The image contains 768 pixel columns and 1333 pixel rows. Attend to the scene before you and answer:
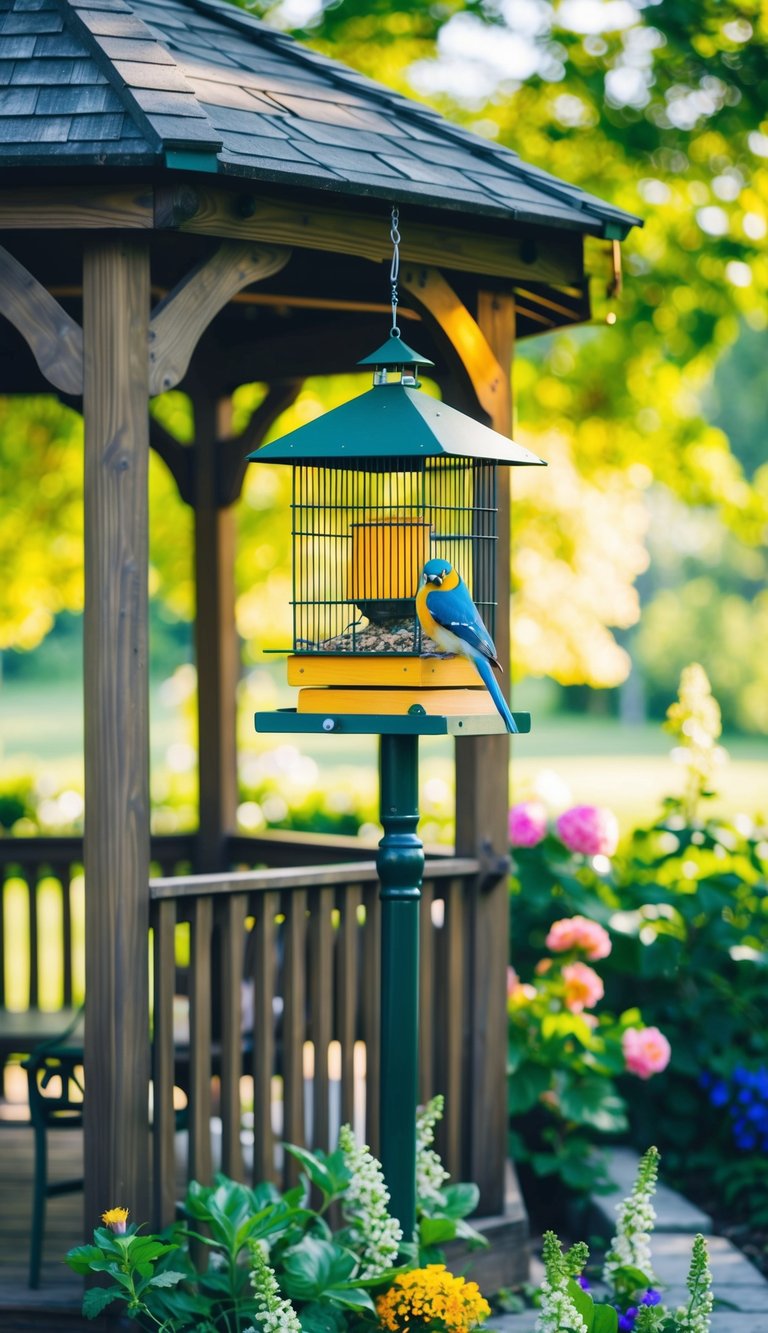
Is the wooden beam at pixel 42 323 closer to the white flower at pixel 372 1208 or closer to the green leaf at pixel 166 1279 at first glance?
the white flower at pixel 372 1208

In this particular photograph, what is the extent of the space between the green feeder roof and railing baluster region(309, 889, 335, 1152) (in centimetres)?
133

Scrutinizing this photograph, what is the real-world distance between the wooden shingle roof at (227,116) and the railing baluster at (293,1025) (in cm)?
189

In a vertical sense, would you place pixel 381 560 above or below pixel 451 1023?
above

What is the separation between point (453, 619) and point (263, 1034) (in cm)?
148

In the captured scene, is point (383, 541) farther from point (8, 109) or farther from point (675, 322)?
point (675, 322)

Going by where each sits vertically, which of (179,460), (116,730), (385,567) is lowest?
(116,730)

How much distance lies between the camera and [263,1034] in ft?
13.3

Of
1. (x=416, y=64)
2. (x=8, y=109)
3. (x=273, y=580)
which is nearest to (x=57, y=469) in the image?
(x=273, y=580)

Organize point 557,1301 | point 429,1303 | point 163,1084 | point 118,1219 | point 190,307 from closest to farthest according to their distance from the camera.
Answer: point 557,1301, point 118,1219, point 429,1303, point 190,307, point 163,1084

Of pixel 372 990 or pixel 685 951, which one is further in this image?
pixel 685 951

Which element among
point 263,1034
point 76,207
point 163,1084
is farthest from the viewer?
point 263,1034

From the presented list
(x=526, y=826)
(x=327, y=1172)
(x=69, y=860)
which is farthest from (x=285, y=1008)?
(x=69, y=860)

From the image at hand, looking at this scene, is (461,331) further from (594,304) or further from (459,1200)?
(459,1200)

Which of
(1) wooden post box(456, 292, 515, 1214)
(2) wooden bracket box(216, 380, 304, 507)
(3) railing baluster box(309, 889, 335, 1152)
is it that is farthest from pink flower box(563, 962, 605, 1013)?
(2) wooden bracket box(216, 380, 304, 507)
